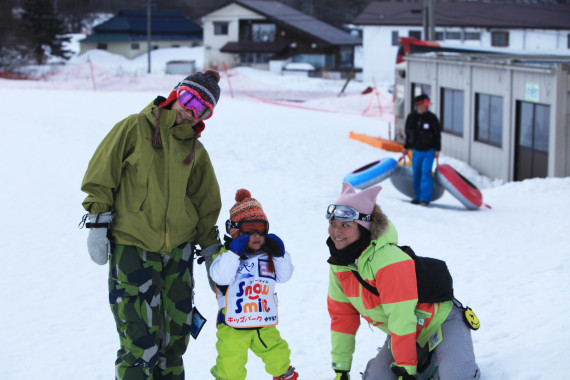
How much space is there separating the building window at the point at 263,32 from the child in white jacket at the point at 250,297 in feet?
171

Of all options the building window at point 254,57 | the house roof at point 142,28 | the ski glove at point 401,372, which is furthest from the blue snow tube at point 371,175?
the house roof at point 142,28

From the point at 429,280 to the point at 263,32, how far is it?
52970 mm

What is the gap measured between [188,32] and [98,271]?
191 feet

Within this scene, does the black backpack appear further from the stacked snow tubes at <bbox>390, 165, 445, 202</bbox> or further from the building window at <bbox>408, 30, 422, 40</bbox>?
the building window at <bbox>408, 30, 422, 40</bbox>

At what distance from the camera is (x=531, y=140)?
1479 cm

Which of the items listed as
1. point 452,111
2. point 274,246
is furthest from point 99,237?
point 452,111

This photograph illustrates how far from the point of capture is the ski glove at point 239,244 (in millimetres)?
4164

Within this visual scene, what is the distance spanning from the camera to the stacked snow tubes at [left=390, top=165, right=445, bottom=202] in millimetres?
12117

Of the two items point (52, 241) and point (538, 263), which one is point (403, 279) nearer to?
point (538, 263)

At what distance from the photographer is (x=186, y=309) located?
4.32 meters

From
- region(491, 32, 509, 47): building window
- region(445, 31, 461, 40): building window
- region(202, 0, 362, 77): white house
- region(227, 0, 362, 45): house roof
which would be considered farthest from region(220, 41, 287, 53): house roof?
region(491, 32, 509, 47): building window

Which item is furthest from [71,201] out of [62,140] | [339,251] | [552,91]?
[552,91]

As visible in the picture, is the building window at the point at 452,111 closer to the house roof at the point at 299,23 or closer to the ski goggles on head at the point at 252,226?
the ski goggles on head at the point at 252,226

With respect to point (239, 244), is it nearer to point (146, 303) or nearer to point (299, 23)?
point (146, 303)
